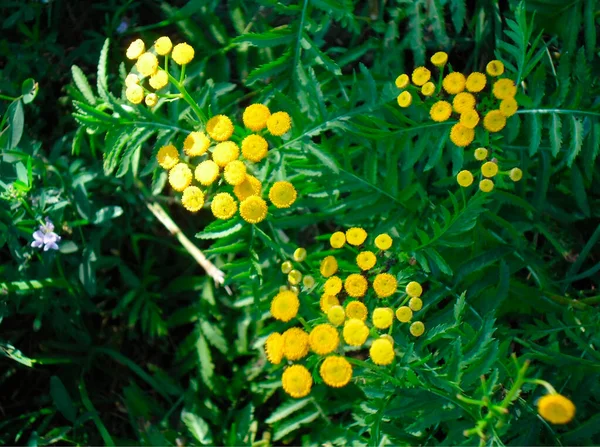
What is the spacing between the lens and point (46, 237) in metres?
2.49

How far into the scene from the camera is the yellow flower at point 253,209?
201cm

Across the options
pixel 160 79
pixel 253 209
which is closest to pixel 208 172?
pixel 253 209

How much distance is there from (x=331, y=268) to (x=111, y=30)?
1.91 metres

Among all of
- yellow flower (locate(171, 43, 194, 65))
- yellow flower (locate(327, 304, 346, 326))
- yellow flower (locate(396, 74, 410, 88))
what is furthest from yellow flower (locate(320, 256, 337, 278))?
yellow flower (locate(171, 43, 194, 65))

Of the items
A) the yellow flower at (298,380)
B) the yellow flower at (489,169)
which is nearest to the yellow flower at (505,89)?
the yellow flower at (489,169)

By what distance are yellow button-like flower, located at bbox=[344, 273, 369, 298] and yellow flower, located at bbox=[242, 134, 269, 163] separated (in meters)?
0.54

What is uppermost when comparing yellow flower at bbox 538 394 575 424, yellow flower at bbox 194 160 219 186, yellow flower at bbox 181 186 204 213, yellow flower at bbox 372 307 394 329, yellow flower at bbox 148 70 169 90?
yellow flower at bbox 148 70 169 90

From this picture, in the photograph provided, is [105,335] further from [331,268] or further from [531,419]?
[531,419]

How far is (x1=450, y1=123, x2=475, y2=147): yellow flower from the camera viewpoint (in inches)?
80.1

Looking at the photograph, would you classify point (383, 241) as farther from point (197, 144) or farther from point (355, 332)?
point (197, 144)

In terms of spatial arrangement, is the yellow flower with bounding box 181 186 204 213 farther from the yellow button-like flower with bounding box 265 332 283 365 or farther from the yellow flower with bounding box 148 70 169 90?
the yellow button-like flower with bounding box 265 332 283 365

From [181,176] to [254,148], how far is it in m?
0.29

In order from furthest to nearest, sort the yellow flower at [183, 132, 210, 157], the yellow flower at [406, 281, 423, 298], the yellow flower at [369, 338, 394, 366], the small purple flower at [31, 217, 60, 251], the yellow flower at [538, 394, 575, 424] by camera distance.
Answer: the small purple flower at [31, 217, 60, 251]
the yellow flower at [183, 132, 210, 157]
the yellow flower at [406, 281, 423, 298]
the yellow flower at [369, 338, 394, 366]
the yellow flower at [538, 394, 575, 424]

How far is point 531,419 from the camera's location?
1.97m
